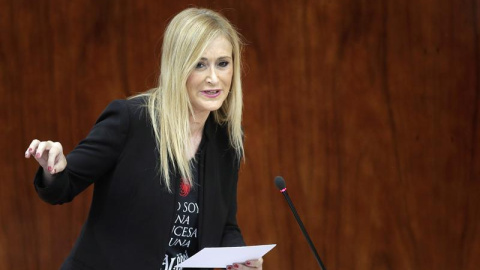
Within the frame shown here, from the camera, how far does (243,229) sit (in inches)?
120

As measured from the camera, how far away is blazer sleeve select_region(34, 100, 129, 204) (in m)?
1.59

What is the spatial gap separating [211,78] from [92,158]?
0.35 metres

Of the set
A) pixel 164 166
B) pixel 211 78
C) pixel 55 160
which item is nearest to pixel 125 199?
pixel 164 166

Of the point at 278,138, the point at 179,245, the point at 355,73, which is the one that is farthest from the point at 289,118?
the point at 179,245

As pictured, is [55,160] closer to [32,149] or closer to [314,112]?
[32,149]

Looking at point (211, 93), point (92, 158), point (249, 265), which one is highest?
point (211, 93)

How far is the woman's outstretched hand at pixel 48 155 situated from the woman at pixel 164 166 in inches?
2.3

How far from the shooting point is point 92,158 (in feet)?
5.47

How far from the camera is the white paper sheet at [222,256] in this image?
164cm

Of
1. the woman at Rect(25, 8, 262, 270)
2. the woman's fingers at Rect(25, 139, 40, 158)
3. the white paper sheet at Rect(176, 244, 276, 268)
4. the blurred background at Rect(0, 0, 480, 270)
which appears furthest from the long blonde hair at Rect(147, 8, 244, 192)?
the blurred background at Rect(0, 0, 480, 270)

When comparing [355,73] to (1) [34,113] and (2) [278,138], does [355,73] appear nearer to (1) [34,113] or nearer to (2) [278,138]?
(2) [278,138]

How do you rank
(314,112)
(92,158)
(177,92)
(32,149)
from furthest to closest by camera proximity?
1. (314,112)
2. (177,92)
3. (92,158)
4. (32,149)

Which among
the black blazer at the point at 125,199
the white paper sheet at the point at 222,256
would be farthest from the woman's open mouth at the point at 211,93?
the white paper sheet at the point at 222,256

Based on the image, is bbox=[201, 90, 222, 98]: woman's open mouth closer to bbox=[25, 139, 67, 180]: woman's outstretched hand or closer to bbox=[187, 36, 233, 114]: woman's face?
bbox=[187, 36, 233, 114]: woman's face
